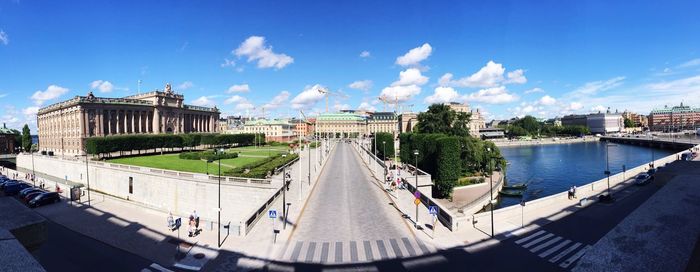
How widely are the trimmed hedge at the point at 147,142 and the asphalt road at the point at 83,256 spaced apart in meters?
57.2

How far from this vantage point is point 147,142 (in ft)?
275

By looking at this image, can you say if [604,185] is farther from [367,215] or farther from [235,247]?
[235,247]

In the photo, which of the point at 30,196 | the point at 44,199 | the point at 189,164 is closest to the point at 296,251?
the point at 44,199

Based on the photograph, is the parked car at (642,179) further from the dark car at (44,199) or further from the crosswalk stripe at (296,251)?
the dark car at (44,199)

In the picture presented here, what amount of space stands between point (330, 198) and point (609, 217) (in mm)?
23243

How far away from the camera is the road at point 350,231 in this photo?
63.2ft

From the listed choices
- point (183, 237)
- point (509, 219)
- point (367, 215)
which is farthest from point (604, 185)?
point (183, 237)

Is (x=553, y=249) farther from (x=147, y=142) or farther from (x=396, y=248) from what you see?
(x=147, y=142)

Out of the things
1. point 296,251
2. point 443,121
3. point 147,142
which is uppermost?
point 443,121

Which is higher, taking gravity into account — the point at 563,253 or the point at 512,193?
the point at 563,253

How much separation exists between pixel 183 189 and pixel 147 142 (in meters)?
50.9

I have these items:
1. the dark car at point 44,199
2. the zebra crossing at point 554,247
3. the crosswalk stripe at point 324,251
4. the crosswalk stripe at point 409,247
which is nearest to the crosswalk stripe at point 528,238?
the zebra crossing at point 554,247

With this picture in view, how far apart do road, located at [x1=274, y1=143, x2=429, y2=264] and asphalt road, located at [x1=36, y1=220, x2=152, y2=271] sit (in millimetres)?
8897

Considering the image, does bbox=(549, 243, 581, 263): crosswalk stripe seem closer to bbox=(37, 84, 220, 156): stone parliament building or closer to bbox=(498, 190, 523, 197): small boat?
bbox=(498, 190, 523, 197): small boat
